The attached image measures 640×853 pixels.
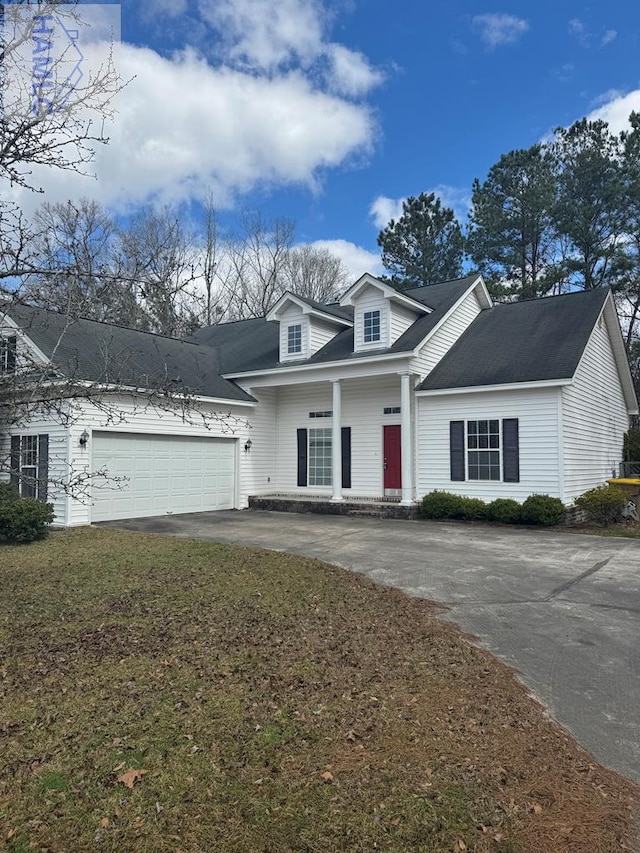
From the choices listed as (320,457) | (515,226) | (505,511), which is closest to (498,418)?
(505,511)

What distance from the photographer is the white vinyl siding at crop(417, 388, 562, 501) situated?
13016 mm

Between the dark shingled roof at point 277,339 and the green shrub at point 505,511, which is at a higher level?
the dark shingled roof at point 277,339

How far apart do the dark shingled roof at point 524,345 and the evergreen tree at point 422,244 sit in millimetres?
13551

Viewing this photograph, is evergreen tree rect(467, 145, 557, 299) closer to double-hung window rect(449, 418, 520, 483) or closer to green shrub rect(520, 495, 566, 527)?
double-hung window rect(449, 418, 520, 483)

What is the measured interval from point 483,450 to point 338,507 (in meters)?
4.09

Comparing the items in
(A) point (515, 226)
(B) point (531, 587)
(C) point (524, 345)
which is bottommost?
(B) point (531, 587)

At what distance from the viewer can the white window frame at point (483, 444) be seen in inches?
543

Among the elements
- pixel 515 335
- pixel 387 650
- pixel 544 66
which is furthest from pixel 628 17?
pixel 387 650

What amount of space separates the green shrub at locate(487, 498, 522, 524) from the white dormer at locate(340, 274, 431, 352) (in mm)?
5180

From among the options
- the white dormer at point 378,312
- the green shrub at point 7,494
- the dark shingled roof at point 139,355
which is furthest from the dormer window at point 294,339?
the green shrub at point 7,494

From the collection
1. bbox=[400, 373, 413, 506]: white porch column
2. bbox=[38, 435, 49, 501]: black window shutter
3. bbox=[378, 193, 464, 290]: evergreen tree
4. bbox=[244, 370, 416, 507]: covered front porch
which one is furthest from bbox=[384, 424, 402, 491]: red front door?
bbox=[378, 193, 464, 290]: evergreen tree

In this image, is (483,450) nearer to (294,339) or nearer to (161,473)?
(294,339)

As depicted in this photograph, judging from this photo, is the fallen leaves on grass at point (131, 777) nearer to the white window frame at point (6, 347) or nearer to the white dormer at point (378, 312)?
the white window frame at point (6, 347)

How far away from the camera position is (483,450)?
46.0 feet
